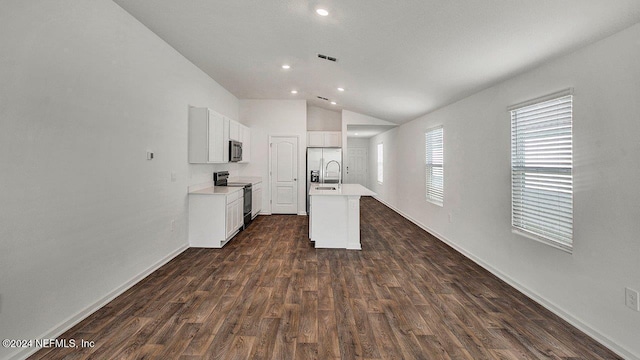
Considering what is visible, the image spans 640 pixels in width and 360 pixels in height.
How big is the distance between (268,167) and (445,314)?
545cm

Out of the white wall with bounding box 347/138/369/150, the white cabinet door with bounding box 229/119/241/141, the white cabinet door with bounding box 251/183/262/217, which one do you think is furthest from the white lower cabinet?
the white wall with bounding box 347/138/369/150

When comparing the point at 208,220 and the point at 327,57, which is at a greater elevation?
the point at 327,57

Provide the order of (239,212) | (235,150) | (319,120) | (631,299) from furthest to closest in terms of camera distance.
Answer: (319,120) < (235,150) < (239,212) < (631,299)

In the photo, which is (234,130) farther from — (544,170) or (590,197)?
(590,197)

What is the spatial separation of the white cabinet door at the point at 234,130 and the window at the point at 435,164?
3.91 metres

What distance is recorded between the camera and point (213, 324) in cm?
231

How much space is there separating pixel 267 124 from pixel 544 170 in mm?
5810

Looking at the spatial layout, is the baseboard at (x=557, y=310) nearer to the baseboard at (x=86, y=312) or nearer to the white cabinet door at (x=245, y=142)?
the baseboard at (x=86, y=312)

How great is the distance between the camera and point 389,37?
284 cm

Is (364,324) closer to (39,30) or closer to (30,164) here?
(30,164)

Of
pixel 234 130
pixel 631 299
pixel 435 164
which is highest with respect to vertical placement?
pixel 234 130

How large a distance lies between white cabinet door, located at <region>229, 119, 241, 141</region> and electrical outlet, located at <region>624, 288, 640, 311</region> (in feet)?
18.1

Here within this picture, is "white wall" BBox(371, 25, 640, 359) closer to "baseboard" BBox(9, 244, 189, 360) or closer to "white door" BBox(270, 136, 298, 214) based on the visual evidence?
"baseboard" BBox(9, 244, 189, 360)

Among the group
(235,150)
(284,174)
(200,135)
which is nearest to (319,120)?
(284,174)
